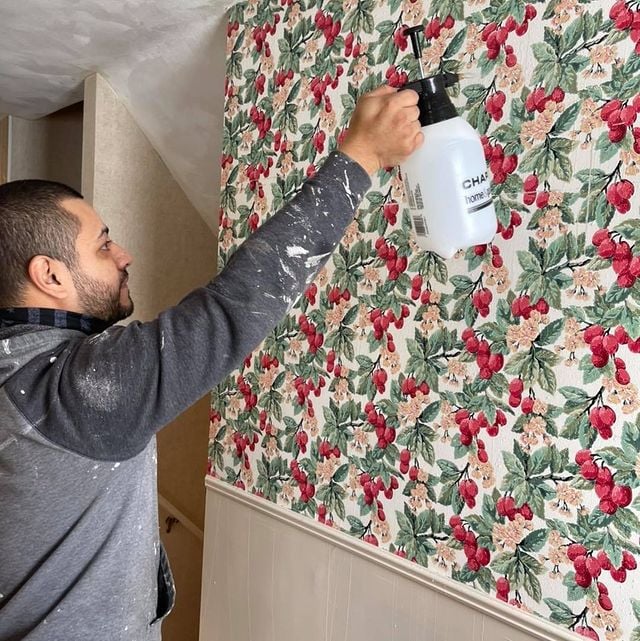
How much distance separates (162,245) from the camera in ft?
8.66

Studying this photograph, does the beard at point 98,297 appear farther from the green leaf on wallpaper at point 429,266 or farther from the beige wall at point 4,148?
the beige wall at point 4,148

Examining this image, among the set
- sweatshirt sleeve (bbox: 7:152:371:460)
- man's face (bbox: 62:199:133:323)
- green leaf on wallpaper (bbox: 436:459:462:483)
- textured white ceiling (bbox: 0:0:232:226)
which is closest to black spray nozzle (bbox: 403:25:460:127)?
sweatshirt sleeve (bbox: 7:152:371:460)

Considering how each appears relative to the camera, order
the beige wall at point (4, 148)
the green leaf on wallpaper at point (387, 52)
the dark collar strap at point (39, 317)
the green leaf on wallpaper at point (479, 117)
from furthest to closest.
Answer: the beige wall at point (4, 148) → the green leaf on wallpaper at point (387, 52) → the green leaf on wallpaper at point (479, 117) → the dark collar strap at point (39, 317)

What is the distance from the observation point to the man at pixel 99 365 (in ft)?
2.77

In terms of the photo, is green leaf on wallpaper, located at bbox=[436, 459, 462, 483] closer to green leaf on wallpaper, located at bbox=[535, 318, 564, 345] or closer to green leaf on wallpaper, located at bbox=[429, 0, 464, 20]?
green leaf on wallpaper, located at bbox=[535, 318, 564, 345]

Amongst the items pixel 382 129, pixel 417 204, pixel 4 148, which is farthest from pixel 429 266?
pixel 4 148

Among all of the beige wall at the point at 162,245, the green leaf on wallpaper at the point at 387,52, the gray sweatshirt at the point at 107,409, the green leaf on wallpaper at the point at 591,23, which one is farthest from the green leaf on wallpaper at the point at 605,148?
the beige wall at the point at 162,245

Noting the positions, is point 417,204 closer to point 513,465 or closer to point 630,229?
point 630,229

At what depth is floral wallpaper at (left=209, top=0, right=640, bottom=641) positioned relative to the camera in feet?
3.43

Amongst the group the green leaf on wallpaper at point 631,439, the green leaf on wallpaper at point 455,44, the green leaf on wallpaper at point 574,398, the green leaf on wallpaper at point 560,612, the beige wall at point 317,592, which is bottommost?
the beige wall at point 317,592

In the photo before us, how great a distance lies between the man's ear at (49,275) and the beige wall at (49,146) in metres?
2.71

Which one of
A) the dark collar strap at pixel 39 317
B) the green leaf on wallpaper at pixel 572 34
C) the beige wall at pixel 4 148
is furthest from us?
the beige wall at pixel 4 148

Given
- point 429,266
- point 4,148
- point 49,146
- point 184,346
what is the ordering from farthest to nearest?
point 49,146, point 4,148, point 429,266, point 184,346

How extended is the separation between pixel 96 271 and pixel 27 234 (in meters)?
0.11
